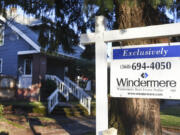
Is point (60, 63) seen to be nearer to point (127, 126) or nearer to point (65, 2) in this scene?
point (65, 2)

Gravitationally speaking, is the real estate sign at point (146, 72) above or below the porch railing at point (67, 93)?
above

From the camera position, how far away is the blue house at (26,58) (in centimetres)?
1556

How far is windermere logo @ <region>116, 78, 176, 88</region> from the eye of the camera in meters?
2.89

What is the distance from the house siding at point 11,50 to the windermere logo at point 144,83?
13.9 metres

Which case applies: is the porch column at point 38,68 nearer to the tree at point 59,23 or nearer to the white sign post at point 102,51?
the tree at point 59,23

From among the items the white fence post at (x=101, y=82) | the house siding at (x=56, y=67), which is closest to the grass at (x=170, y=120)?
the white fence post at (x=101, y=82)

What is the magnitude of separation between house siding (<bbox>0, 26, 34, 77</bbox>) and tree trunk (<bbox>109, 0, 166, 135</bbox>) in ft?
42.4

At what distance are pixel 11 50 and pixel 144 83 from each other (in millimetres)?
15690

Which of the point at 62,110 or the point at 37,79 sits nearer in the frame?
the point at 62,110

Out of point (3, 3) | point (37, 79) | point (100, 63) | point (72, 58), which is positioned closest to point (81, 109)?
point (37, 79)

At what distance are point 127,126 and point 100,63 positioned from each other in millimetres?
1488

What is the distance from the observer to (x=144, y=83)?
9.91 feet

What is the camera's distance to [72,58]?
1775 centimetres

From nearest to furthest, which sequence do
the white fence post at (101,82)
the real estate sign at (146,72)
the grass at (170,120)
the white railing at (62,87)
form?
the real estate sign at (146,72) < the white fence post at (101,82) < the grass at (170,120) < the white railing at (62,87)
